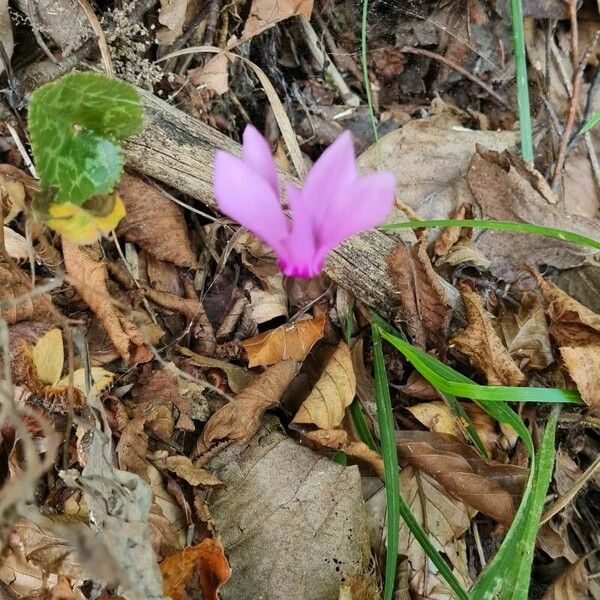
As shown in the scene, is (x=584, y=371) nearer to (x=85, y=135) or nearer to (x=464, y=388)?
(x=464, y=388)

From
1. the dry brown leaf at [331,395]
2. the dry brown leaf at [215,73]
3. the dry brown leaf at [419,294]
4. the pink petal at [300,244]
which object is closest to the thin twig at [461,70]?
the dry brown leaf at [215,73]

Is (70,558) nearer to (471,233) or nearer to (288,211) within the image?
(288,211)

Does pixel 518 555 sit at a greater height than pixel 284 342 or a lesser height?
lesser

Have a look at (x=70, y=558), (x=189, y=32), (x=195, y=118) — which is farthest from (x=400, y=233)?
(x=70, y=558)

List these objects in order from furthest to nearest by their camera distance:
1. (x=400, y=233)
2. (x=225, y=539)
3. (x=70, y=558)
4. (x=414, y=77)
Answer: (x=414, y=77), (x=400, y=233), (x=225, y=539), (x=70, y=558)

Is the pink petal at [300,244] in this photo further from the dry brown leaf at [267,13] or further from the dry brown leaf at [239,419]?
the dry brown leaf at [267,13]

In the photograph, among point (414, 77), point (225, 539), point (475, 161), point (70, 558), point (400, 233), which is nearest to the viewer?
point (70, 558)

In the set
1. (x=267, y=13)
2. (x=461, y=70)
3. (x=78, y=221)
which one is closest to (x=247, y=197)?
(x=78, y=221)

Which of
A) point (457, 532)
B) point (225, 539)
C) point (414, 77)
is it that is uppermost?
point (414, 77)
